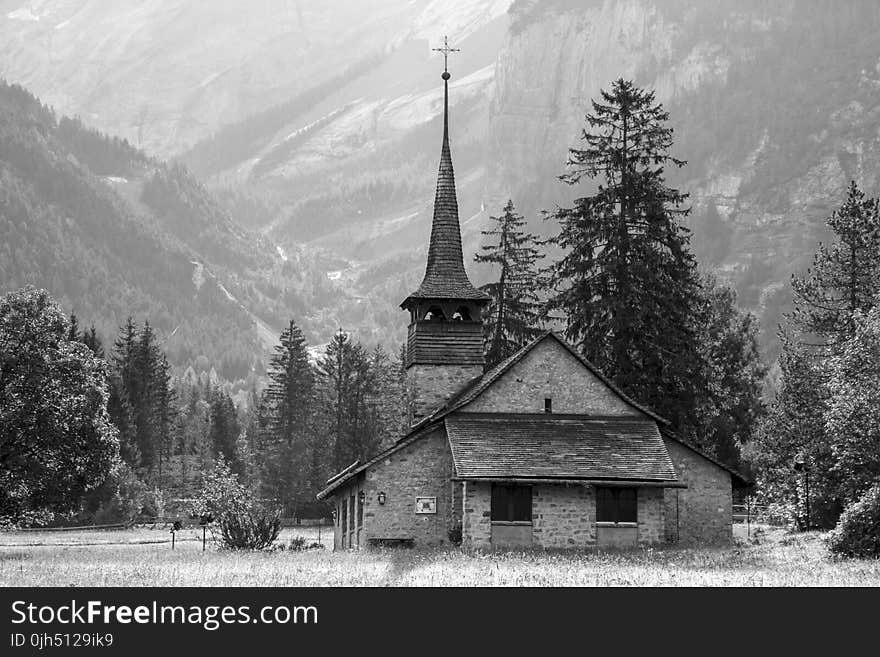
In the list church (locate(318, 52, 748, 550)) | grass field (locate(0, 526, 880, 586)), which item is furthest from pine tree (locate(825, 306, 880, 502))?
church (locate(318, 52, 748, 550))

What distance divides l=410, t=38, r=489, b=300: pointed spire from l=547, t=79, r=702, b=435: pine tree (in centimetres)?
443

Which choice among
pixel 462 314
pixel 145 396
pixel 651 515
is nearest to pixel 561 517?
pixel 651 515

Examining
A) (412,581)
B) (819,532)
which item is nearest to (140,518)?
(819,532)

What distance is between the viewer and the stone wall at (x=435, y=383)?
5106cm

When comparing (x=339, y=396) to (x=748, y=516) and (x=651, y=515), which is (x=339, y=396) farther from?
(x=651, y=515)

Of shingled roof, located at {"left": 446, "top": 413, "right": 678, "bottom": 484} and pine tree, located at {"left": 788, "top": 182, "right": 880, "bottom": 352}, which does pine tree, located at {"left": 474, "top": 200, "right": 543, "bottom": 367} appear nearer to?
pine tree, located at {"left": 788, "top": 182, "right": 880, "bottom": 352}

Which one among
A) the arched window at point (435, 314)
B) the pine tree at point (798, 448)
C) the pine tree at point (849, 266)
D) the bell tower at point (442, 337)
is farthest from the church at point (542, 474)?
the pine tree at point (849, 266)

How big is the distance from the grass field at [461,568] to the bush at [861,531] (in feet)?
1.76

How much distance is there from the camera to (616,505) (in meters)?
43.2

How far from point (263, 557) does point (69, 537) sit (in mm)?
32091

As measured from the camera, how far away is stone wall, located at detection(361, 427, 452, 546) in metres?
44.2

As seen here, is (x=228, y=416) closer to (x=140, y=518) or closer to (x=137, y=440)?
(x=137, y=440)
